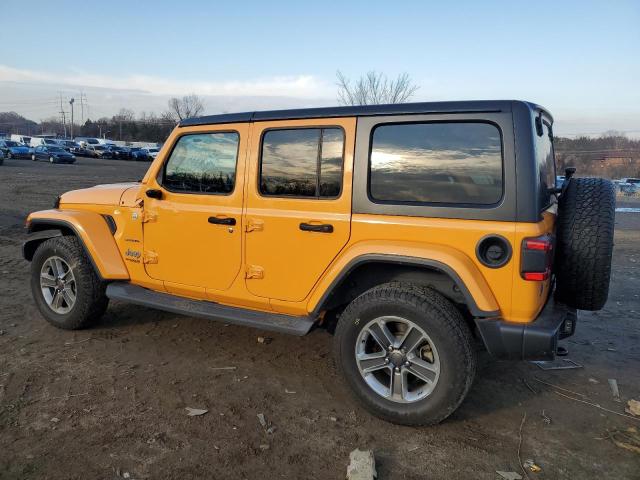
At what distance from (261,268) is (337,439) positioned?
1.30 metres

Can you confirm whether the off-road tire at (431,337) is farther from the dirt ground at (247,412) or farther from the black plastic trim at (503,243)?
the black plastic trim at (503,243)

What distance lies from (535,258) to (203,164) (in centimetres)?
259

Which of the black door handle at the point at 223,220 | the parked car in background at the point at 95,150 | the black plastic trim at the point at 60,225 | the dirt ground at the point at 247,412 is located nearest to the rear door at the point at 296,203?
the black door handle at the point at 223,220

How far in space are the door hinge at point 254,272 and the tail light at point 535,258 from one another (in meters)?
1.78

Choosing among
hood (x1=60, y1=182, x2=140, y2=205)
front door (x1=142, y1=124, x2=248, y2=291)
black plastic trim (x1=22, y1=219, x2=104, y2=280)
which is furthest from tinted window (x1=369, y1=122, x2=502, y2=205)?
black plastic trim (x1=22, y1=219, x2=104, y2=280)

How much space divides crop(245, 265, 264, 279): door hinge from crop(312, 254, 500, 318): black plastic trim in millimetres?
511

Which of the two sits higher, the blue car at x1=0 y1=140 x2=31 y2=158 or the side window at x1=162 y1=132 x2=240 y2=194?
the blue car at x1=0 y1=140 x2=31 y2=158

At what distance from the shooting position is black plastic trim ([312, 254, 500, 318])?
294cm

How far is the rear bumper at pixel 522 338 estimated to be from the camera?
2889 millimetres

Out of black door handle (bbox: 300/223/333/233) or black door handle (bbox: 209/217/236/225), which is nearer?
black door handle (bbox: 300/223/333/233)

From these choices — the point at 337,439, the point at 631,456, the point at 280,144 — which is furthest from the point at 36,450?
the point at 631,456

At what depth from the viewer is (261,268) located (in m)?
3.65

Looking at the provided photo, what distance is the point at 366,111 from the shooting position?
10.9ft

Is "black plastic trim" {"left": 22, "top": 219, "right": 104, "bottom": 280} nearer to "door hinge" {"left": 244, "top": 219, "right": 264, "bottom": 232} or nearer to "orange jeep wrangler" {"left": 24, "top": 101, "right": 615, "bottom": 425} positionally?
"orange jeep wrangler" {"left": 24, "top": 101, "right": 615, "bottom": 425}
